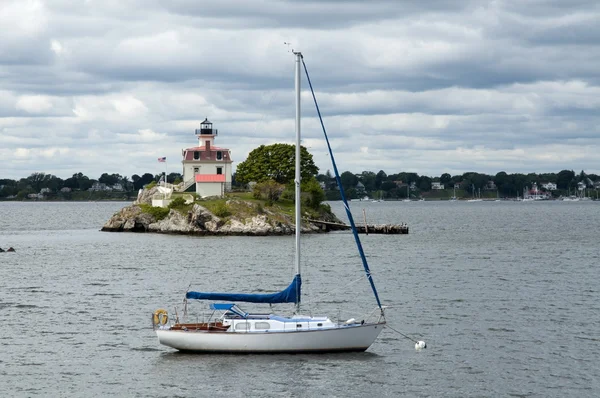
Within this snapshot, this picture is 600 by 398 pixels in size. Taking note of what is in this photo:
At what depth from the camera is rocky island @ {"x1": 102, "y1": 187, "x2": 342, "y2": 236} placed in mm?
113625

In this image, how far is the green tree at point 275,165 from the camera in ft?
461

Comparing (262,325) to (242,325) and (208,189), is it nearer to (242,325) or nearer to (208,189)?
(242,325)

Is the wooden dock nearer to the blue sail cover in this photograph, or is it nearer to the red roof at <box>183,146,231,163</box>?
the red roof at <box>183,146,231,163</box>

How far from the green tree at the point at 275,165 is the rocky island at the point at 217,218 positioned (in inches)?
522

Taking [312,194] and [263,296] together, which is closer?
[263,296]

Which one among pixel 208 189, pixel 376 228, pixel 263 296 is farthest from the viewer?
pixel 376 228

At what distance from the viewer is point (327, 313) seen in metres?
51.5

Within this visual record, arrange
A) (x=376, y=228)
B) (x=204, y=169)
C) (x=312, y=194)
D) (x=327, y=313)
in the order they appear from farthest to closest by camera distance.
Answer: (x=204, y=169)
(x=312, y=194)
(x=376, y=228)
(x=327, y=313)

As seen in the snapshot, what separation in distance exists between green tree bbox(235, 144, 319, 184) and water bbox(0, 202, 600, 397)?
41.5 metres

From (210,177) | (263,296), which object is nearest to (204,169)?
(210,177)

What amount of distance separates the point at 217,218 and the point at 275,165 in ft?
95.7

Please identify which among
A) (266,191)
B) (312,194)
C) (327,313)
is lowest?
(327,313)

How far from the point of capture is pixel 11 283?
6738 centimetres

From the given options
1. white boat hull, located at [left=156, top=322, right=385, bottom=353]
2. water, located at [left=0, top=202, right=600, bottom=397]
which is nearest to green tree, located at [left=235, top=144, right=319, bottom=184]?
water, located at [left=0, top=202, right=600, bottom=397]
